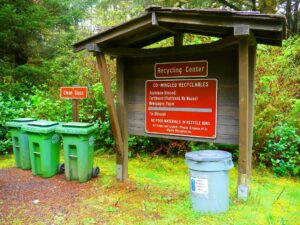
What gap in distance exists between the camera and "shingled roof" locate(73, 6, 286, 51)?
3.21 metres

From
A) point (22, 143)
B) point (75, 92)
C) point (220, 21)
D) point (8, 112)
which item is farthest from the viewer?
point (8, 112)

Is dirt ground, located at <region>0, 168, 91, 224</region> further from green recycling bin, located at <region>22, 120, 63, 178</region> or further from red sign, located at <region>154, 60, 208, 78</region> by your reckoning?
A: red sign, located at <region>154, 60, 208, 78</region>

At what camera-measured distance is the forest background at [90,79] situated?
5.38m

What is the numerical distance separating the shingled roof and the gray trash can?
64.6 inches

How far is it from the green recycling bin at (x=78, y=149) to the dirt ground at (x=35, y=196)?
17cm

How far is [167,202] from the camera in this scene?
3912 millimetres

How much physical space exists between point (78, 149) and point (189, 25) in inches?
104

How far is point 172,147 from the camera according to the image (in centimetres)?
613

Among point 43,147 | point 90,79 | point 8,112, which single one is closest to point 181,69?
point 43,147

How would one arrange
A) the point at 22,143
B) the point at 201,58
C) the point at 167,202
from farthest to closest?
the point at 22,143 → the point at 201,58 → the point at 167,202

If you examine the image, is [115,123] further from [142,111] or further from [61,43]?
[61,43]

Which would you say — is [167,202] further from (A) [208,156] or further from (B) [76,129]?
(B) [76,129]

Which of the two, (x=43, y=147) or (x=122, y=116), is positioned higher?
(x=122, y=116)

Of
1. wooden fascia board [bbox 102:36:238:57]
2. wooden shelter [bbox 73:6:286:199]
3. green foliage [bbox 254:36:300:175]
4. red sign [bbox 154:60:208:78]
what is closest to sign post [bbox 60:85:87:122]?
wooden shelter [bbox 73:6:286:199]
